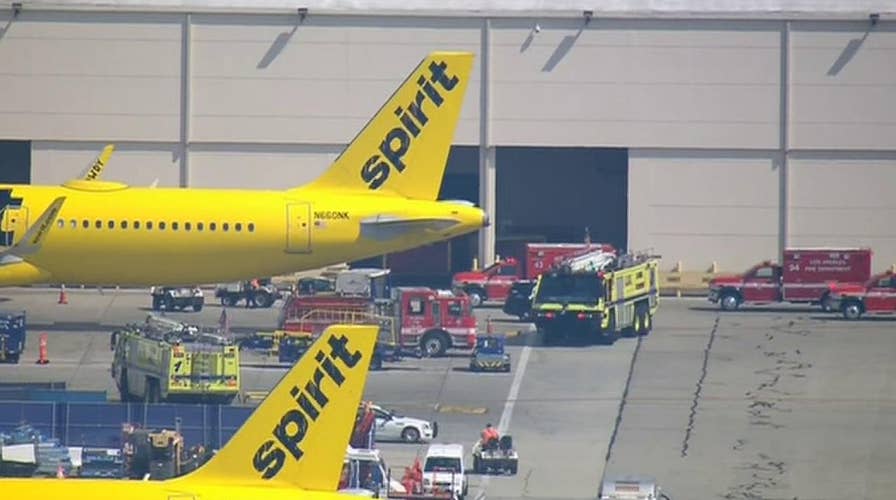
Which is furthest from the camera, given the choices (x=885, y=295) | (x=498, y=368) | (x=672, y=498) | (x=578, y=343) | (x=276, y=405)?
(x=885, y=295)

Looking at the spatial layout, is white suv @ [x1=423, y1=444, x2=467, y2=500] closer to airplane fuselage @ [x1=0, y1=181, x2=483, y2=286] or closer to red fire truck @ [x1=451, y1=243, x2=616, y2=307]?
airplane fuselage @ [x1=0, y1=181, x2=483, y2=286]

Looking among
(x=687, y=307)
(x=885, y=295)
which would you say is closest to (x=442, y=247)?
(x=687, y=307)

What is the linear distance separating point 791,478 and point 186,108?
37702 mm

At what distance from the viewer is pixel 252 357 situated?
70.3 metres

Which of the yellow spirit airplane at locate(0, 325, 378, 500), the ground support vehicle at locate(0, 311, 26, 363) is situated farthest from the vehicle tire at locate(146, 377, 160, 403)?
the yellow spirit airplane at locate(0, 325, 378, 500)

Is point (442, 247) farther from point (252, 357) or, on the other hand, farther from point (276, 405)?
point (276, 405)

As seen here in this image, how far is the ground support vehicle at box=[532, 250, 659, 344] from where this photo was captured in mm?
73188

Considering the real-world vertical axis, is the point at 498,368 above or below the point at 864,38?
below

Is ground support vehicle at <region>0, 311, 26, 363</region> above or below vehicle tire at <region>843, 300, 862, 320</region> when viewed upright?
below

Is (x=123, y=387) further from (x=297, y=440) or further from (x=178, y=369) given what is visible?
(x=297, y=440)

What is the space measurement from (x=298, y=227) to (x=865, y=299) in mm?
19672

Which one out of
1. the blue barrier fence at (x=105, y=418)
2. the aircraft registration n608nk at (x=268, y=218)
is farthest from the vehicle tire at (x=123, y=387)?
the aircraft registration n608nk at (x=268, y=218)

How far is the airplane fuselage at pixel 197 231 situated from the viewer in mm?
71312

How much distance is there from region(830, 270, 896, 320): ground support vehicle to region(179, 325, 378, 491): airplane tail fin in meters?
43.6
